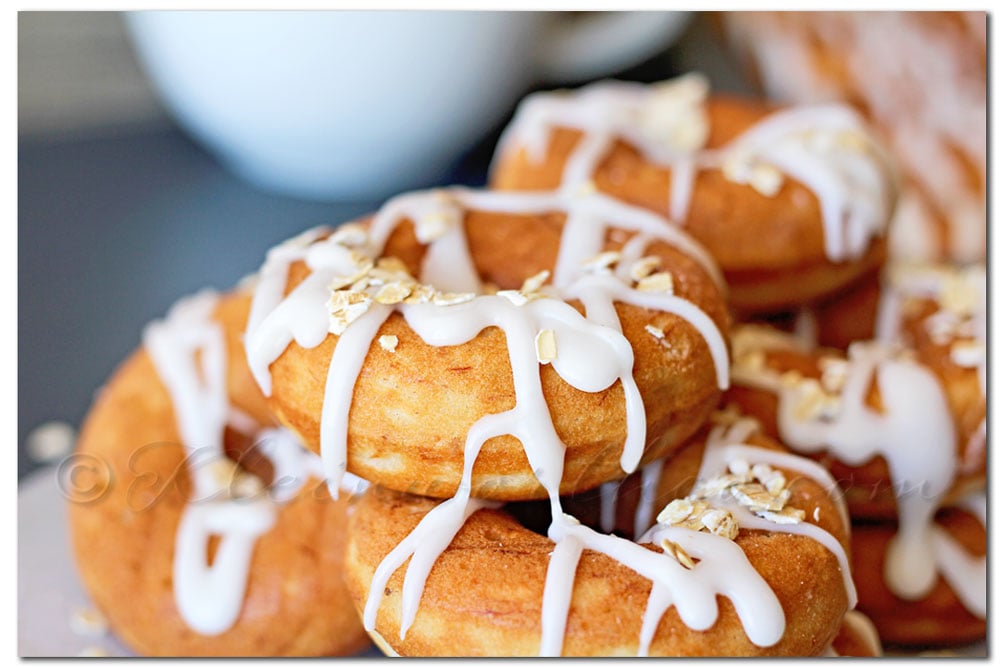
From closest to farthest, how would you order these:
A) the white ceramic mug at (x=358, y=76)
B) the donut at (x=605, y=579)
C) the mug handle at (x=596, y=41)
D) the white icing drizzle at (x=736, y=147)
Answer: the donut at (x=605, y=579) → the white icing drizzle at (x=736, y=147) → the white ceramic mug at (x=358, y=76) → the mug handle at (x=596, y=41)

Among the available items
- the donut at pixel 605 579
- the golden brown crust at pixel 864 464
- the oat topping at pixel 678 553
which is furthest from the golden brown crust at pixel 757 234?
the oat topping at pixel 678 553

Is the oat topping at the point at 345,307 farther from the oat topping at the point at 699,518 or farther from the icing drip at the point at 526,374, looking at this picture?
the oat topping at the point at 699,518

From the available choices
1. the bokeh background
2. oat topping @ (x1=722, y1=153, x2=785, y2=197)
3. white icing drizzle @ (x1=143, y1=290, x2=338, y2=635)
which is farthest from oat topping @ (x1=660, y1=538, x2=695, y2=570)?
the bokeh background

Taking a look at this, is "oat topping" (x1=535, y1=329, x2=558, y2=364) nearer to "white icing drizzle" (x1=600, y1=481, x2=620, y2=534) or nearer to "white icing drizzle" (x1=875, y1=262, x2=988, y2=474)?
"white icing drizzle" (x1=600, y1=481, x2=620, y2=534)

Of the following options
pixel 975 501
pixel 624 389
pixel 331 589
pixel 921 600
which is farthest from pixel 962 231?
pixel 331 589
